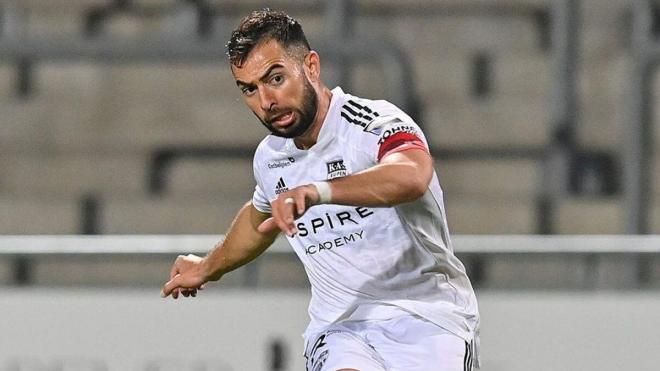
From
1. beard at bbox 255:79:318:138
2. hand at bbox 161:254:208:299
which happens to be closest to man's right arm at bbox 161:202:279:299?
hand at bbox 161:254:208:299

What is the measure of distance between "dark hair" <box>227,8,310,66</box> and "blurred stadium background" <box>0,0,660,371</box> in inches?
102

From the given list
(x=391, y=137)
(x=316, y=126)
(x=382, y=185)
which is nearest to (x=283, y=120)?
(x=316, y=126)

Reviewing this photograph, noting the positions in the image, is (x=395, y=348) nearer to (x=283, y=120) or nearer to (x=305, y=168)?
(x=305, y=168)

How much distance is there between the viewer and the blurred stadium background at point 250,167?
5840 mm

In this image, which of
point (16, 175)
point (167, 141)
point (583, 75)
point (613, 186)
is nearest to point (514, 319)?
point (613, 186)

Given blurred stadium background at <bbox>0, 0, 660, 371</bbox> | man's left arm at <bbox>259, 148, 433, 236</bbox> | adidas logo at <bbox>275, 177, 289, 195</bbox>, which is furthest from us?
blurred stadium background at <bbox>0, 0, 660, 371</bbox>

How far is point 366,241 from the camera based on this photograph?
3.51 metres

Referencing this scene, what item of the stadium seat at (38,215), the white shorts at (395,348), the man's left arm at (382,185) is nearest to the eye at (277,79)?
the man's left arm at (382,185)

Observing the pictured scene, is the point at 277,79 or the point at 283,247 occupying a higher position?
the point at 277,79

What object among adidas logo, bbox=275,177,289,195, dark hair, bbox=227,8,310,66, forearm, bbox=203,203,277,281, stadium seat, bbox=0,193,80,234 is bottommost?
stadium seat, bbox=0,193,80,234

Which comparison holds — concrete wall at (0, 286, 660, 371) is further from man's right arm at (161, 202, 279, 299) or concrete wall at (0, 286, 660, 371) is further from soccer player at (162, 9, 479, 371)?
soccer player at (162, 9, 479, 371)

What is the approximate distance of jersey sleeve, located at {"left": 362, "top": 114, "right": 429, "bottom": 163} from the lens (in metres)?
3.28

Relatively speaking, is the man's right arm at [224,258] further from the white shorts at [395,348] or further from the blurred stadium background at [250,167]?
the blurred stadium background at [250,167]

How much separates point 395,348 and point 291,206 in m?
0.82
